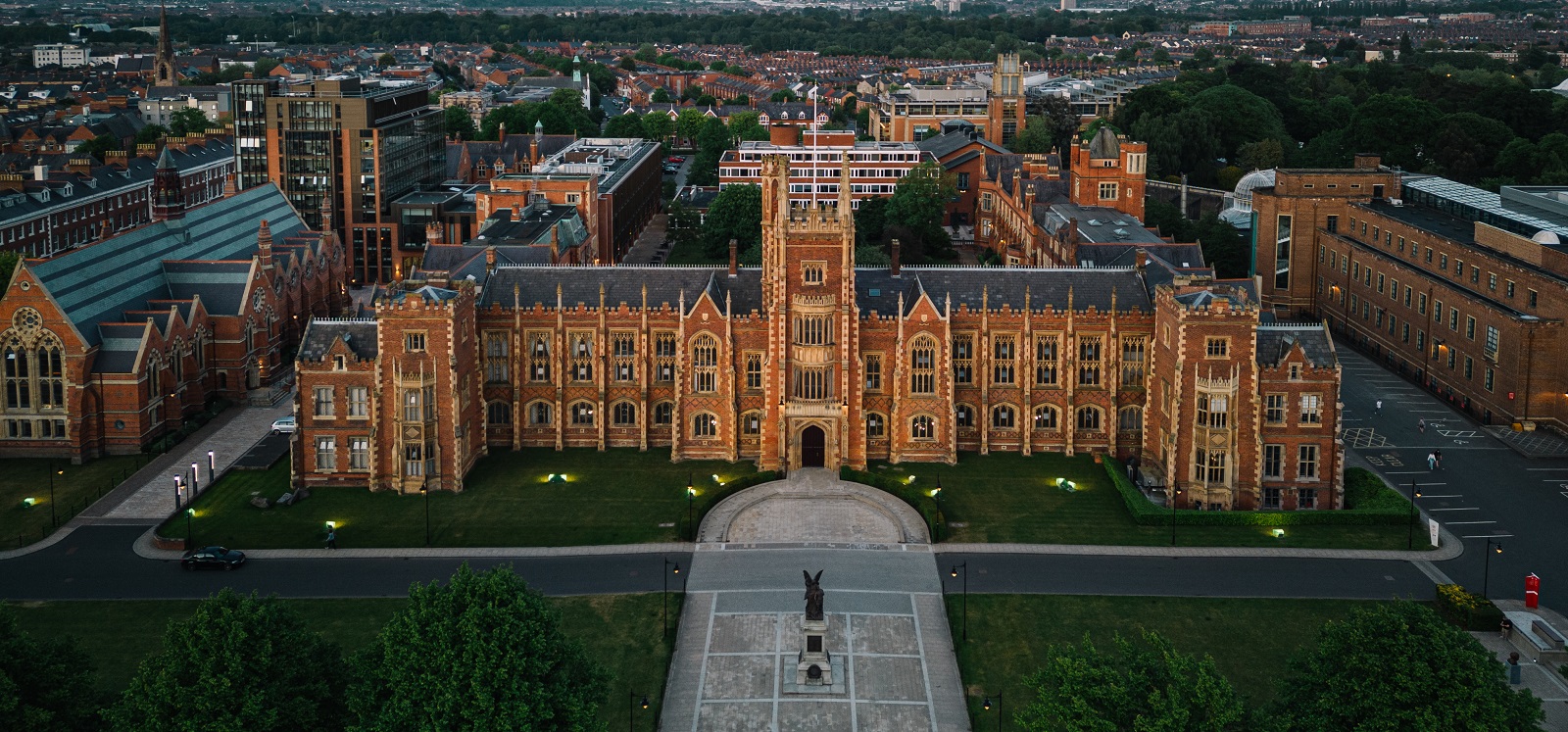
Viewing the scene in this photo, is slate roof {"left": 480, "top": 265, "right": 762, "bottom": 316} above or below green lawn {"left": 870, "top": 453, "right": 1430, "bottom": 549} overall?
above

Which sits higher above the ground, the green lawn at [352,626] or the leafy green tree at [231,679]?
the leafy green tree at [231,679]

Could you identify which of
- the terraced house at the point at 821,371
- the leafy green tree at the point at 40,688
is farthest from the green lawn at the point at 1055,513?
the leafy green tree at the point at 40,688

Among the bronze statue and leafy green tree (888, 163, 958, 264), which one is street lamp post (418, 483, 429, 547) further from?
leafy green tree (888, 163, 958, 264)

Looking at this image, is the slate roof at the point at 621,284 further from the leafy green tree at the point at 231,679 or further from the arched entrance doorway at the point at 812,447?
the leafy green tree at the point at 231,679

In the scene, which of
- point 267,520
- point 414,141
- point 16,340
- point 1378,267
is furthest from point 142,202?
point 1378,267

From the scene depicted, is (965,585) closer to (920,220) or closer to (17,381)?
(17,381)

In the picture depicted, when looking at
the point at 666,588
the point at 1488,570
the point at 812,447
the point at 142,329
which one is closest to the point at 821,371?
the point at 812,447

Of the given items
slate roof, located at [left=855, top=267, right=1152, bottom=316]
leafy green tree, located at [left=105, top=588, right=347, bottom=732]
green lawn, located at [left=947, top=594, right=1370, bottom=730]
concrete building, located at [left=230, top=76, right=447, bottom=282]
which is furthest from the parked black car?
concrete building, located at [left=230, top=76, right=447, bottom=282]
